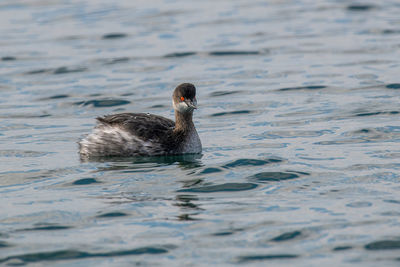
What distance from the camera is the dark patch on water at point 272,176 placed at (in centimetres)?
1221

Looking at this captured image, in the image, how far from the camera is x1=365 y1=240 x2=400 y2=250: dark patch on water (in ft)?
30.8

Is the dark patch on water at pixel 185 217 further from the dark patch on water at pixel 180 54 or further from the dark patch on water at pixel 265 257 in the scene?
the dark patch on water at pixel 180 54

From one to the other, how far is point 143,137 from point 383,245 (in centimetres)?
530

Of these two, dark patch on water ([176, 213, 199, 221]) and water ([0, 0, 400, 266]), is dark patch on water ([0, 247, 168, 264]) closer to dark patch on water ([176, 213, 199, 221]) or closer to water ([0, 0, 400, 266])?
water ([0, 0, 400, 266])

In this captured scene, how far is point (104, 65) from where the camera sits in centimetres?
2322

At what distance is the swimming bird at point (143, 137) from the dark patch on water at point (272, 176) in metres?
1.83

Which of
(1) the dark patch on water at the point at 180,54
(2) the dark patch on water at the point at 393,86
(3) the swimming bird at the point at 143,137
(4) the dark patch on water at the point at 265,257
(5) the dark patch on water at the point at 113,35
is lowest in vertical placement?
(4) the dark patch on water at the point at 265,257

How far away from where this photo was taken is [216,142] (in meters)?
14.9

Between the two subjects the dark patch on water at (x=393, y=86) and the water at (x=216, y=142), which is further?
the dark patch on water at (x=393, y=86)

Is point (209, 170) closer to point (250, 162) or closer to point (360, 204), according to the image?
point (250, 162)

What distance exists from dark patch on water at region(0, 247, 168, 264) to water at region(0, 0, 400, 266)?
0.08 feet

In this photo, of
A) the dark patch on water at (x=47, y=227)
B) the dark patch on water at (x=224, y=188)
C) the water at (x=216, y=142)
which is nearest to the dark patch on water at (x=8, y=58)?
the water at (x=216, y=142)

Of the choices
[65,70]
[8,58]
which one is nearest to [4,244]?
[65,70]

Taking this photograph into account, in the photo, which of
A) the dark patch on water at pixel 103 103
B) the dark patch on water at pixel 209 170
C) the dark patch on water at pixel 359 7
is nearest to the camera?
the dark patch on water at pixel 209 170
